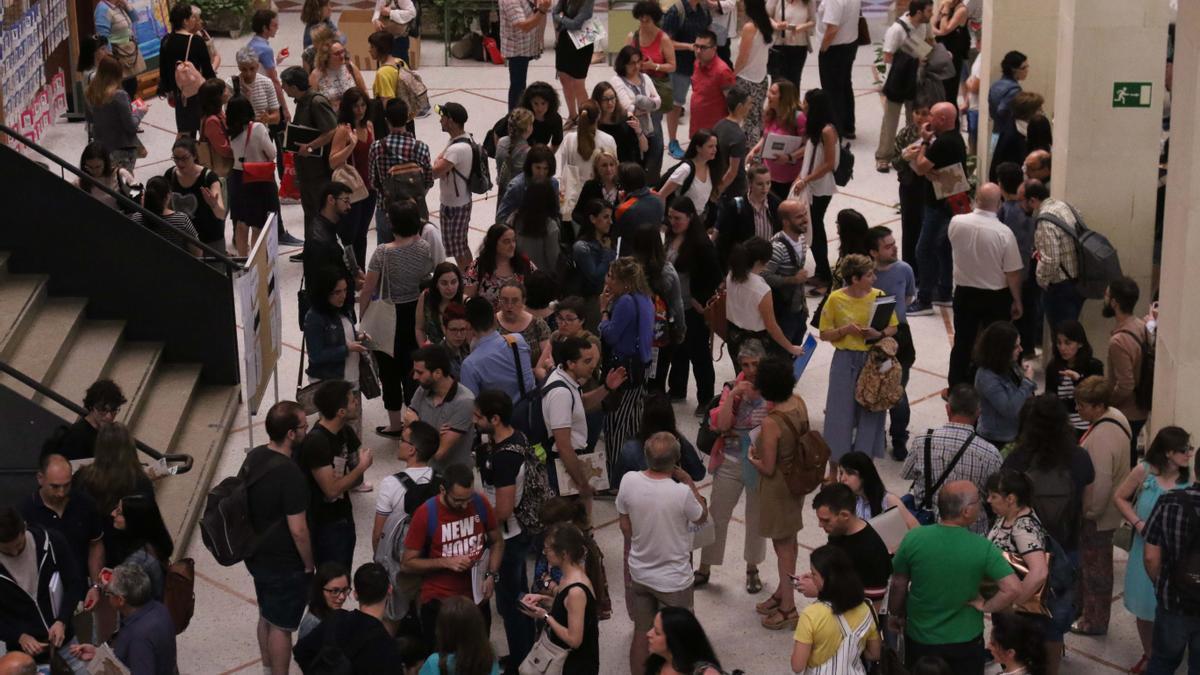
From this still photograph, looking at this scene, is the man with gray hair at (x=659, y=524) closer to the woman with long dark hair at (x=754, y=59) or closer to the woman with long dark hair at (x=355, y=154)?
the woman with long dark hair at (x=355, y=154)

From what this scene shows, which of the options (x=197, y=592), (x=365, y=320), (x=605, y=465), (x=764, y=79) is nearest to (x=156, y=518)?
(x=197, y=592)

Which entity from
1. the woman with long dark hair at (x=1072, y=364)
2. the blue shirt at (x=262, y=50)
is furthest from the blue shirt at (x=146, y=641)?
the blue shirt at (x=262, y=50)

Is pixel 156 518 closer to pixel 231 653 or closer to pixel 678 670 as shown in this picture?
pixel 231 653

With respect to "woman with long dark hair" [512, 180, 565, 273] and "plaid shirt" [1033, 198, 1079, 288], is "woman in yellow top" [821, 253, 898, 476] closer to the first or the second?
"plaid shirt" [1033, 198, 1079, 288]

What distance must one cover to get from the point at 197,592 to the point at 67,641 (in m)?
1.78

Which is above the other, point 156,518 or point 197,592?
→ point 156,518

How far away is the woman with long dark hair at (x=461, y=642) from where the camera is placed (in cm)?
707

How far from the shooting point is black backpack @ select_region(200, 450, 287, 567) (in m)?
8.35

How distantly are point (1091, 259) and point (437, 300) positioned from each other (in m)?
4.66

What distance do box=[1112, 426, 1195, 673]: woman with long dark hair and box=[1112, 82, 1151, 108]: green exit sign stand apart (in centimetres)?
429

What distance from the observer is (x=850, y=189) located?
17.6m

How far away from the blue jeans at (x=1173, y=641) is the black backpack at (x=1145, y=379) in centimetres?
218

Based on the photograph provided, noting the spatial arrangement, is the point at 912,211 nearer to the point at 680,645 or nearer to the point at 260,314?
the point at 260,314

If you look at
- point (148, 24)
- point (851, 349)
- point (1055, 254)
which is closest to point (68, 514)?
point (851, 349)
